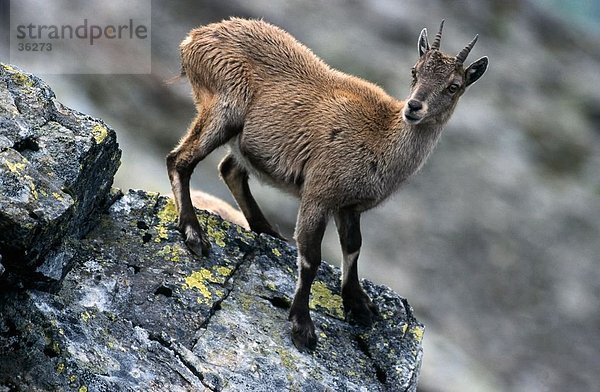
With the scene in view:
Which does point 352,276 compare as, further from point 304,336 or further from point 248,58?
point 248,58

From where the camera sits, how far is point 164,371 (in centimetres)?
733

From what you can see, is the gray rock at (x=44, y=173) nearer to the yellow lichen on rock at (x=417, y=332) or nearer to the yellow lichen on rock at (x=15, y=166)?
the yellow lichen on rock at (x=15, y=166)

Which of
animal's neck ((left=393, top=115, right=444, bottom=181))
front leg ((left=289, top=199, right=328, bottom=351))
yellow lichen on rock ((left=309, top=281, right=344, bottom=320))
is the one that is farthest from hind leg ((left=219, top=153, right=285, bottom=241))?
animal's neck ((left=393, top=115, right=444, bottom=181))

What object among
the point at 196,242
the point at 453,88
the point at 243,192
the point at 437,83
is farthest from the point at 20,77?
the point at 453,88

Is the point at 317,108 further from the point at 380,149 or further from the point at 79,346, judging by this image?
the point at 79,346

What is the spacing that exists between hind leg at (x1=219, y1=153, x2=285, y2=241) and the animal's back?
1212mm

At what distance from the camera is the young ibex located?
9336mm

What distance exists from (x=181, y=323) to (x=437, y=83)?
365 centimetres

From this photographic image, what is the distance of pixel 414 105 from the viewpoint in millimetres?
9234

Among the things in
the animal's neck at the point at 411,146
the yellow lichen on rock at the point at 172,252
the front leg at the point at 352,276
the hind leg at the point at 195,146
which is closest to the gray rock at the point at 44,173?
the yellow lichen on rock at the point at 172,252

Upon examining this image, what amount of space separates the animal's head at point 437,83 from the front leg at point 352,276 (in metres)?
1.24

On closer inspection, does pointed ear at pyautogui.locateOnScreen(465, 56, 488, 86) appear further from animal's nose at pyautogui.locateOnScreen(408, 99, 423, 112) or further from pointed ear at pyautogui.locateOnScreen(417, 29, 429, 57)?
animal's nose at pyautogui.locateOnScreen(408, 99, 423, 112)

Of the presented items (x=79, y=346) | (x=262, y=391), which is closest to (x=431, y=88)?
(x=262, y=391)

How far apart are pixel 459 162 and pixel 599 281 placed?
6.15 metres
